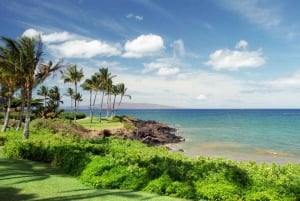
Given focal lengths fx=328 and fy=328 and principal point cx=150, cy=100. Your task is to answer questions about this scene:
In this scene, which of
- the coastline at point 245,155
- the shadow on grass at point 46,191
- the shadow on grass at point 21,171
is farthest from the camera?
the coastline at point 245,155

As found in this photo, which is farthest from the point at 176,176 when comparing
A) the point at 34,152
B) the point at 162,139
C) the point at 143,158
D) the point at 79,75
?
the point at 79,75

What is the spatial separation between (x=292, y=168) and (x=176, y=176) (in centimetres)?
487

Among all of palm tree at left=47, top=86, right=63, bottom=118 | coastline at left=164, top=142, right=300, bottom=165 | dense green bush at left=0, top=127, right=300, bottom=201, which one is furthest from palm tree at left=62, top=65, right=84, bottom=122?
dense green bush at left=0, top=127, right=300, bottom=201

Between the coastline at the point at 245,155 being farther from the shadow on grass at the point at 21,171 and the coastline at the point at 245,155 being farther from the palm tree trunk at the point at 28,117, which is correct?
the shadow on grass at the point at 21,171

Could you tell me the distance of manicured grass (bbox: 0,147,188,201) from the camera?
1212 cm

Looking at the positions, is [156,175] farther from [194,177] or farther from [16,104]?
[16,104]

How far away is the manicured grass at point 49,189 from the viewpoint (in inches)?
477

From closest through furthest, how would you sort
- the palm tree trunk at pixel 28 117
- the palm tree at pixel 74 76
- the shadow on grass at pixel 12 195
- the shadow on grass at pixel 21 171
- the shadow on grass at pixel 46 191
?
1. the shadow on grass at pixel 12 195
2. the shadow on grass at pixel 46 191
3. the shadow on grass at pixel 21 171
4. the palm tree trunk at pixel 28 117
5. the palm tree at pixel 74 76

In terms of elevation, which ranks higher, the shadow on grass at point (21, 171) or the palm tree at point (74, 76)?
the palm tree at point (74, 76)

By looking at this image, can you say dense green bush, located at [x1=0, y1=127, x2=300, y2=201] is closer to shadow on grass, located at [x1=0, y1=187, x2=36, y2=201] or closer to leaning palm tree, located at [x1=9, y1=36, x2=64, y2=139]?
shadow on grass, located at [x1=0, y1=187, x2=36, y2=201]

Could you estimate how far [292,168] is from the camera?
1366 centimetres

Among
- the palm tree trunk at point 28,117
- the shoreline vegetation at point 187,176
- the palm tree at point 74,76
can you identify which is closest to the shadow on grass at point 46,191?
the shoreline vegetation at point 187,176

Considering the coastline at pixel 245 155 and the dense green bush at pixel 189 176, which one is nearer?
the dense green bush at pixel 189 176

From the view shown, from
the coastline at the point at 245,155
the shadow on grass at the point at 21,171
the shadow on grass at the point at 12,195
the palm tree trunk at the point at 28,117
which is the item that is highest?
the palm tree trunk at the point at 28,117
